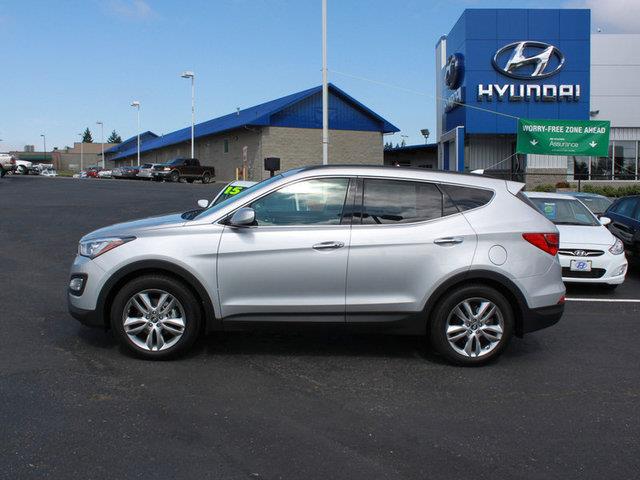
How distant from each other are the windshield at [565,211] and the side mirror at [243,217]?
21.8 feet

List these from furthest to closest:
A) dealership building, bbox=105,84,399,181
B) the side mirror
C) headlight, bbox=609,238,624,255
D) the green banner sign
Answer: dealership building, bbox=105,84,399,181 < the green banner sign < headlight, bbox=609,238,624,255 < the side mirror

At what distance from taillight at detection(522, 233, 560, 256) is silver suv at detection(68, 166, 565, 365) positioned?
0.01 metres

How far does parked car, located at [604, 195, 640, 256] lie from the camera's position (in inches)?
456

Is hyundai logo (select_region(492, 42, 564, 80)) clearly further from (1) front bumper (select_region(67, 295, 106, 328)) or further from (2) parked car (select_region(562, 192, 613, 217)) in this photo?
(1) front bumper (select_region(67, 295, 106, 328))

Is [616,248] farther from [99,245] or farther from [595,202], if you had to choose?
[99,245]

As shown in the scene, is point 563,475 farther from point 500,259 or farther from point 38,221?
point 38,221

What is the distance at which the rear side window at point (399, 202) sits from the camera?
5.87 meters

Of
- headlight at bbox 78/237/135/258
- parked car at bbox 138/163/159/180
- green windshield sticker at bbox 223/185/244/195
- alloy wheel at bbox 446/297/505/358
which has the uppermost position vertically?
parked car at bbox 138/163/159/180

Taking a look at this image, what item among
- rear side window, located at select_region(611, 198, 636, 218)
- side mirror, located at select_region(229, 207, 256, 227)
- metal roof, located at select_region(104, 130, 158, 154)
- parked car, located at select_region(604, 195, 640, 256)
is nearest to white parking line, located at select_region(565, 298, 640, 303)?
parked car, located at select_region(604, 195, 640, 256)

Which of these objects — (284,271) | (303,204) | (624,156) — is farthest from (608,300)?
(624,156)

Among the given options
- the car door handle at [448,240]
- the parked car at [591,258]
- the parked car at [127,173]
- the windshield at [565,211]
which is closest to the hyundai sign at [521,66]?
the windshield at [565,211]

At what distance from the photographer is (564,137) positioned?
24.0m

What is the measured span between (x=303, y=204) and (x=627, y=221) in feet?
27.4

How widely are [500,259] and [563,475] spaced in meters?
2.31
